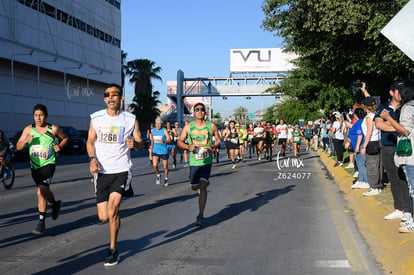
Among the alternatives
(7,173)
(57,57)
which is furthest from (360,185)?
(57,57)

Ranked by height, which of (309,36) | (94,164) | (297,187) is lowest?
(297,187)

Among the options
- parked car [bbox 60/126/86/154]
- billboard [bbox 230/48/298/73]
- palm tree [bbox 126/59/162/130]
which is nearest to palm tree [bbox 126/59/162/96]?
palm tree [bbox 126/59/162/130]

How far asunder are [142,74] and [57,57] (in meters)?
23.4

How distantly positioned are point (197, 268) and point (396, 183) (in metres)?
3.47

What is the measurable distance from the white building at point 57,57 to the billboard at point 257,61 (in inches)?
862

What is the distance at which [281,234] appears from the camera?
24.1ft

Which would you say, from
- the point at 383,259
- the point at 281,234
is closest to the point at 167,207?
the point at 281,234

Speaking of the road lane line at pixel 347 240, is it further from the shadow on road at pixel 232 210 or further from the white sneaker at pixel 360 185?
the shadow on road at pixel 232 210

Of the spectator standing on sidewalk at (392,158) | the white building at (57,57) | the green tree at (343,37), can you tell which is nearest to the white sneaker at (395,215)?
the spectator standing on sidewalk at (392,158)

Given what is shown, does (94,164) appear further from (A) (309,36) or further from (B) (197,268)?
(A) (309,36)

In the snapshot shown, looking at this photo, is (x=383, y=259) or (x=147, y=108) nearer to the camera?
(x=383, y=259)

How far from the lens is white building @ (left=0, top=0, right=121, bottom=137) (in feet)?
119

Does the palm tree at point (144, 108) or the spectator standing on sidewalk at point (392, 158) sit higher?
the palm tree at point (144, 108)

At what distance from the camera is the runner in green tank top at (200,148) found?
8.12m
